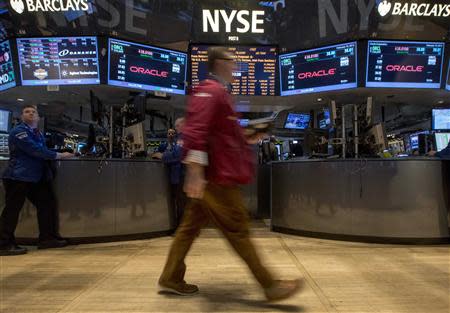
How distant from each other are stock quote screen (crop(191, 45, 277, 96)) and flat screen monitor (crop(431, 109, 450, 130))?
381 centimetres

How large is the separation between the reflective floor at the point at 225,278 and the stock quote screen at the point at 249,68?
11.0 ft

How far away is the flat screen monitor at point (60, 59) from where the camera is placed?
630 centimetres

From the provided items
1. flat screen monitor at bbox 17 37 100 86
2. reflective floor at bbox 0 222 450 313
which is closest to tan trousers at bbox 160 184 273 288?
reflective floor at bbox 0 222 450 313

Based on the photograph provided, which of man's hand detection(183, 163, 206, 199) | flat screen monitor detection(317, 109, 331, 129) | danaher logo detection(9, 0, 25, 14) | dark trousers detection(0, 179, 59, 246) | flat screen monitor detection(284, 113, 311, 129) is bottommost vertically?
dark trousers detection(0, 179, 59, 246)

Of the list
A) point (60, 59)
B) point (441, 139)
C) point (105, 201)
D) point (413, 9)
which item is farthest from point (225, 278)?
point (441, 139)

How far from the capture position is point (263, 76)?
23.3 feet

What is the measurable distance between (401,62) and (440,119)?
2.58 meters

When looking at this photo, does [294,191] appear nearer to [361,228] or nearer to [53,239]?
[361,228]

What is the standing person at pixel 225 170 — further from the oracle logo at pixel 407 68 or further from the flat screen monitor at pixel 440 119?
the flat screen monitor at pixel 440 119

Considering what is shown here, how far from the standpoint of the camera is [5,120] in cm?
860

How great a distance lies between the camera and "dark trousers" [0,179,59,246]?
416 cm

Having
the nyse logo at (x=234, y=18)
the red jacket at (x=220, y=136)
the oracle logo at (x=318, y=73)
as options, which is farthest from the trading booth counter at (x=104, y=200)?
the oracle logo at (x=318, y=73)

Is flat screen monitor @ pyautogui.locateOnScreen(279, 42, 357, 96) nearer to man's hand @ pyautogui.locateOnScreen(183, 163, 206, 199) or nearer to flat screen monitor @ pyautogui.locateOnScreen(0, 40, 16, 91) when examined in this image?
flat screen monitor @ pyautogui.locateOnScreen(0, 40, 16, 91)

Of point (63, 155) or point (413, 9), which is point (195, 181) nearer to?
point (63, 155)
